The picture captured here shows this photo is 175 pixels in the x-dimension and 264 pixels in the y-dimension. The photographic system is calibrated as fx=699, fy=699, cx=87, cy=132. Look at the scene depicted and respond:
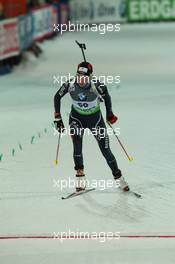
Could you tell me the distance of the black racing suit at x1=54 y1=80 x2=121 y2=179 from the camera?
8.76 metres

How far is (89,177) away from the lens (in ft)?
33.2

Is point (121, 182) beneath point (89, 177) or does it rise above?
above

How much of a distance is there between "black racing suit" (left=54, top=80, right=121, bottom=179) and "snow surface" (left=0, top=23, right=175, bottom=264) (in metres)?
0.69

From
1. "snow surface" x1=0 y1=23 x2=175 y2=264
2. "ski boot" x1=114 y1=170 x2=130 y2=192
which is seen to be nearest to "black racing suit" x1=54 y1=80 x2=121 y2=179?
"ski boot" x1=114 y1=170 x2=130 y2=192

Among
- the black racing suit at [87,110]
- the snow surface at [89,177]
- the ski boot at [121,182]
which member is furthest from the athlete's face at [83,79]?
the snow surface at [89,177]

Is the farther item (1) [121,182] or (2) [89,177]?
(2) [89,177]

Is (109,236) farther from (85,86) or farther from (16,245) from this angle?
(85,86)

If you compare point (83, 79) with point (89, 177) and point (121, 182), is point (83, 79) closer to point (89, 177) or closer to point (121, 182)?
point (121, 182)

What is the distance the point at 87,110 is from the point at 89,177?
152cm

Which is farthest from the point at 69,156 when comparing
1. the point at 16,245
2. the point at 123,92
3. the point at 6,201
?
the point at 123,92

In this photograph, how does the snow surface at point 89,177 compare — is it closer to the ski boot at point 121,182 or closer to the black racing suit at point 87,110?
the ski boot at point 121,182

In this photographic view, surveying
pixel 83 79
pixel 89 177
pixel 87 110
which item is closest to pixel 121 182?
pixel 89 177

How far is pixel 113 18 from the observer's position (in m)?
41.1

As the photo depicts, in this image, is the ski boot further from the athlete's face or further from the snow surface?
the athlete's face
